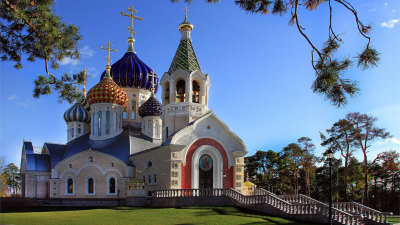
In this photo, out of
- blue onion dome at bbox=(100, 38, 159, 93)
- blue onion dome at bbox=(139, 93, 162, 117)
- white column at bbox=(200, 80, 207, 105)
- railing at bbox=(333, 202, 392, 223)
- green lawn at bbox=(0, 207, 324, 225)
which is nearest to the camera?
green lawn at bbox=(0, 207, 324, 225)

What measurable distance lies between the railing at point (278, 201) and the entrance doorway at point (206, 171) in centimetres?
225

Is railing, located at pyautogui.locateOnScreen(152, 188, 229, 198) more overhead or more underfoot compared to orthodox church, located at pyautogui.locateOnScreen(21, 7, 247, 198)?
more underfoot

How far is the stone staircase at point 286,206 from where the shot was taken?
66.0 ft

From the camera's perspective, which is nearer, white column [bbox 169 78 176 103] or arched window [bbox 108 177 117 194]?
arched window [bbox 108 177 117 194]

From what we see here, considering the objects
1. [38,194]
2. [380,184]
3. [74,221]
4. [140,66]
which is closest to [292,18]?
[74,221]

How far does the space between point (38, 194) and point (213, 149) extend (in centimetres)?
1559

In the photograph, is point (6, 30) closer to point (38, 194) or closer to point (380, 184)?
point (38, 194)

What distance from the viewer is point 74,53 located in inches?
502

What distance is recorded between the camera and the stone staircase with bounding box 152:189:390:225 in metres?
20.1

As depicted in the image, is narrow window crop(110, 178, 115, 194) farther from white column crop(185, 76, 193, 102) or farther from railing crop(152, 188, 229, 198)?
white column crop(185, 76, 193, 102)

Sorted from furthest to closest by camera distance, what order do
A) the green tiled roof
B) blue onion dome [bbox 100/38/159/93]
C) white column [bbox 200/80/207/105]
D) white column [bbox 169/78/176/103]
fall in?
blue onion dome [bbox 100/38/159/93], the green tiled roof, white column [bbox 200/80/207/105], white column [bbox 169/78/176/103]

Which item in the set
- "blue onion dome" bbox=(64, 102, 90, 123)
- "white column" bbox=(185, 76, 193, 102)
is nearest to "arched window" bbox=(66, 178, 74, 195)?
"blue onion dome" bbox=(64, 102, 90, 123)

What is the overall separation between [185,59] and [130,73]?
31.1 ft

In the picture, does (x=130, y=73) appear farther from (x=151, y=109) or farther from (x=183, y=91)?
(x=183, y=91)
